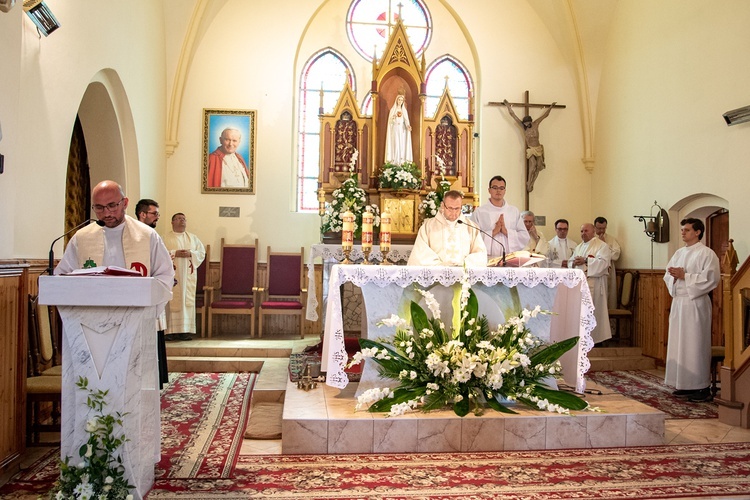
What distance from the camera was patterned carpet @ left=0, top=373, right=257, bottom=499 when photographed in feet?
14.1

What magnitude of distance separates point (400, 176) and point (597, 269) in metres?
3.13

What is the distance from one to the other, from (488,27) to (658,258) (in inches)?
193

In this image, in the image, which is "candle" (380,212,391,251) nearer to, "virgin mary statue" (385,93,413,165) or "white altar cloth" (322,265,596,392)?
"white altar cloth" (322,265,596,392)

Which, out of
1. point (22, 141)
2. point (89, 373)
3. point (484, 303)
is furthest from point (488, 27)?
point (89, 373)

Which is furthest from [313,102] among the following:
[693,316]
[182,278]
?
[693,316]

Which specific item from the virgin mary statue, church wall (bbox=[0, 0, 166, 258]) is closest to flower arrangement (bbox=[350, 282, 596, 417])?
church wall (bbox=[0, 0, 166, 258])

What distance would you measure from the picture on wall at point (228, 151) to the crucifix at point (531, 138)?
416 cm

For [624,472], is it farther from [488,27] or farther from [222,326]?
[488,27]

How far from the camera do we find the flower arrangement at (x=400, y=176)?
938cm

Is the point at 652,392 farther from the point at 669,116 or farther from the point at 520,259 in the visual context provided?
the point at 669,116

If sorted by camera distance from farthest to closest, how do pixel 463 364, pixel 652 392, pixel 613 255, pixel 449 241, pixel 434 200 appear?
pixel 613 255 < pixel 434 200 < pixel 652 392 < pixel 449 241 < pixel 463 364

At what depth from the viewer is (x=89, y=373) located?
11.4ft

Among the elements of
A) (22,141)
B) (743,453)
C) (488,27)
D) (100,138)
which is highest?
(488,27)

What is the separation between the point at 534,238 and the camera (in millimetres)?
10664
